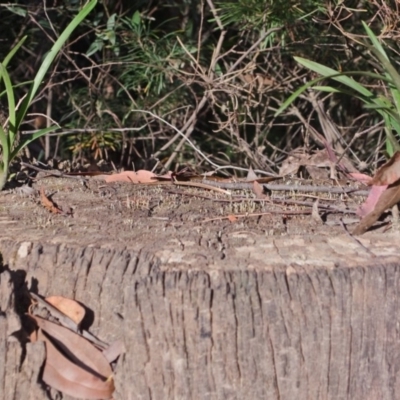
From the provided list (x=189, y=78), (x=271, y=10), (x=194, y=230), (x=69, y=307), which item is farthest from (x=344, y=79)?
(x=189, y=78)

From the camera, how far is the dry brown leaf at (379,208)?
5.35 ft

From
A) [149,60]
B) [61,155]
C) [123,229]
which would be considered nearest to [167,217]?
[123,229]

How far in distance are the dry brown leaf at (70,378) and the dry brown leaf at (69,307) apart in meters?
0.07

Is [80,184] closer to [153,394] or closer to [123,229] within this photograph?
[123,229]

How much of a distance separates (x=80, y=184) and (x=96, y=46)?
150cm

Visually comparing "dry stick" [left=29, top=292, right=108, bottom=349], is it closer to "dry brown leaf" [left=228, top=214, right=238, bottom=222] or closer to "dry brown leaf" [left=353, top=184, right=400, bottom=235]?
"dry brown leaf" [left=228, top=214, right=238, bottom=222]

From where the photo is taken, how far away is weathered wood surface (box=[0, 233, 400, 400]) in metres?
1.45

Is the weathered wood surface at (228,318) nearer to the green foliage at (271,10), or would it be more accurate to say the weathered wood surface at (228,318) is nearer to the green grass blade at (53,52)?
the green grass blade at (53,52)

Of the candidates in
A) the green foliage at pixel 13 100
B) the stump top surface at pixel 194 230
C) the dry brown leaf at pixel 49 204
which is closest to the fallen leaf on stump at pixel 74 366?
the stump top surface at pixel 194 230

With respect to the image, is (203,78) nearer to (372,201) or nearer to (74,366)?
(372,201)

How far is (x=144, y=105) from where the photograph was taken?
3.44 m

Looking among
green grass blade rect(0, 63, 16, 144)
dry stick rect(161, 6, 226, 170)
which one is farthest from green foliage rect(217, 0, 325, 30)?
green grass blade rect(0, 63, 16, 144)

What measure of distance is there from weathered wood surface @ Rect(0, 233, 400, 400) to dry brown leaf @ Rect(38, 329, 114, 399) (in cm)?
2

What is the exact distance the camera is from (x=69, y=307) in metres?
1.52
